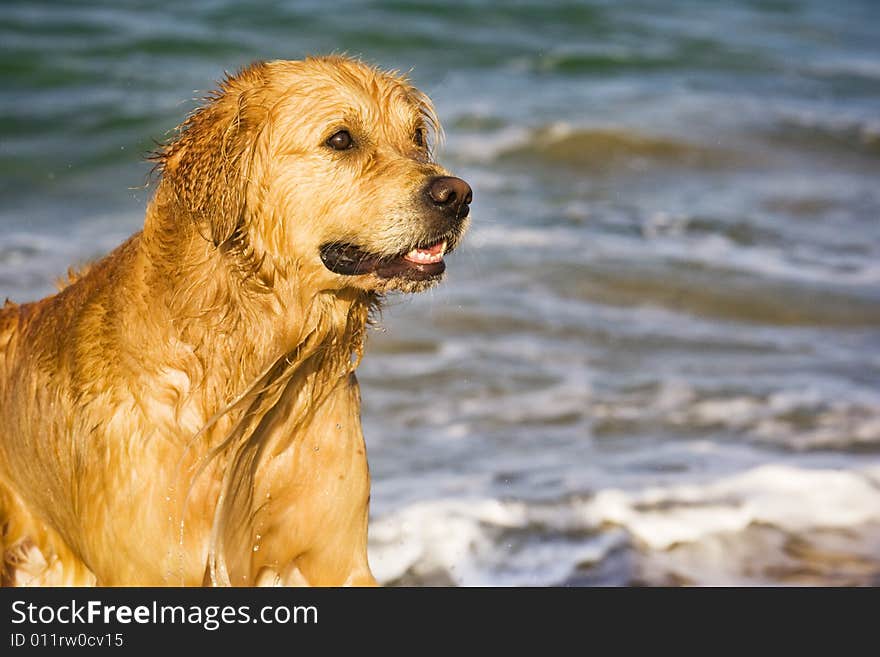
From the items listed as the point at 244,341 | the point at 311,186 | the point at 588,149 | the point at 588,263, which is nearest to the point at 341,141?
the point at 311,186

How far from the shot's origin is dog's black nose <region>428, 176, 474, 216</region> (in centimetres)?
457

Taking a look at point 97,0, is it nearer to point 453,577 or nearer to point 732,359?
point 732,359

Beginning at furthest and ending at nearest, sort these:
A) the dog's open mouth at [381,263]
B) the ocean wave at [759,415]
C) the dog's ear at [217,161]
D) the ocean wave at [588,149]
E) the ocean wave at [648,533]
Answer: the ocean wave at [588,149]
the ocean wave at [759,415]
the ocean wave at [648,533]
the dog's open mouth at [381,263]
the dog's ear at [217,161]

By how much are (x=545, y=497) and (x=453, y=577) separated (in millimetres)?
911

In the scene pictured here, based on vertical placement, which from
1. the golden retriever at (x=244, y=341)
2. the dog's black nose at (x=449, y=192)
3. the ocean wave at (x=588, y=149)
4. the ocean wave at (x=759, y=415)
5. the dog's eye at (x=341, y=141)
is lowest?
the golden retriever at (x=244, y=341)

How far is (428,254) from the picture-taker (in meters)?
4.64

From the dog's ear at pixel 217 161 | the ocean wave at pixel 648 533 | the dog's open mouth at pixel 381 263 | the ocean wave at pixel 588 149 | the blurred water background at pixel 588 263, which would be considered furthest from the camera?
the ocean wave at pixel 588 149

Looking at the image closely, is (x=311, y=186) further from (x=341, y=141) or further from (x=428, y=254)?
(x=428, y=254)

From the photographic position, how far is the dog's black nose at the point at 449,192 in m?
4.57

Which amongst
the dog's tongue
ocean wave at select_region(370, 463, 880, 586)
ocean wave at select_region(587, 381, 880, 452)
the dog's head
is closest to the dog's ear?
the dog's head

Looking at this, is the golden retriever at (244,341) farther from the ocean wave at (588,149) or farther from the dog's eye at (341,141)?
the ocean wave at (588,149)

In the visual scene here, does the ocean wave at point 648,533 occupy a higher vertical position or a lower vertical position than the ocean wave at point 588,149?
lower

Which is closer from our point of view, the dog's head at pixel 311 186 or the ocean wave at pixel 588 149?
the dog's head at pixel 311 186

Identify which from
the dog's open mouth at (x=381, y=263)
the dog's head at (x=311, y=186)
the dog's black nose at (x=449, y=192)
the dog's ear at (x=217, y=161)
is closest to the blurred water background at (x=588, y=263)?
the dog's ear at (x=217, y=161)
